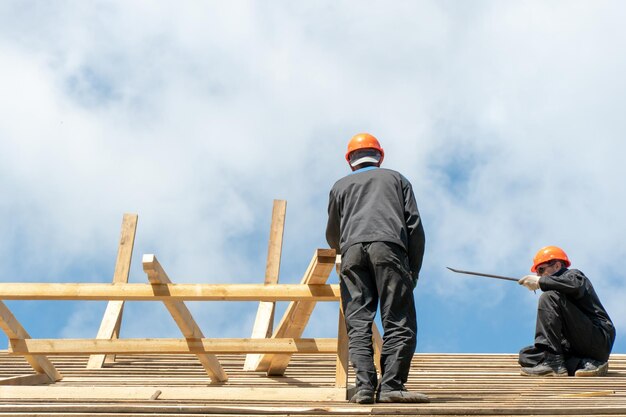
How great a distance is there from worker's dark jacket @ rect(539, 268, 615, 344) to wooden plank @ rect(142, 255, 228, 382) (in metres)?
2.81

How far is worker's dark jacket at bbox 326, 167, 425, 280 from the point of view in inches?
209

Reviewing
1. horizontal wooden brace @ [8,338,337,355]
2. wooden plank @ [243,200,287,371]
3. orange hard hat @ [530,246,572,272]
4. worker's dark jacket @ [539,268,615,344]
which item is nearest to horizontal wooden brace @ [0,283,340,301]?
horizontal wooden brace @ [8,338,337,355]

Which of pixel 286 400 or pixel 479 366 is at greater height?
pixel 479 366

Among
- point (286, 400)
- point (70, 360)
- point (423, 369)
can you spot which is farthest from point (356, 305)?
point (70, 360)

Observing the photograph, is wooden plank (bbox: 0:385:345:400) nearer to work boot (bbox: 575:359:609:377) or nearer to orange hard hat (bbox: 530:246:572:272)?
work boot (bbox: 575:359:609:377)

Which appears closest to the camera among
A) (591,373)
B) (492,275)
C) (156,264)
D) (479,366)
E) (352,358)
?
(352,358)

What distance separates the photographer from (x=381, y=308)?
524cm

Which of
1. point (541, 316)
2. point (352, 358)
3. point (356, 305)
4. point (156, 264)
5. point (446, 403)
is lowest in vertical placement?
point (446, 403)

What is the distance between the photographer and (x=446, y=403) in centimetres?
473

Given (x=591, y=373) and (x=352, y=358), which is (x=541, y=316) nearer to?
(x=591, y=373)

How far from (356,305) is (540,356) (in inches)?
116

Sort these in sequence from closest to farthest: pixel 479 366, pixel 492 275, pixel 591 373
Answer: pixel 591 373 < pixel 479 366 < pixel 492 275

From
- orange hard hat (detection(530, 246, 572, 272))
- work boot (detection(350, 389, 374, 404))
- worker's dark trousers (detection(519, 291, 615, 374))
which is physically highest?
orange hard hat (detection(530, 246, 572, 272))

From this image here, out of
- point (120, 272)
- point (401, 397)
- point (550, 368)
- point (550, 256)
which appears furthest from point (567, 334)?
point (120, 272)
